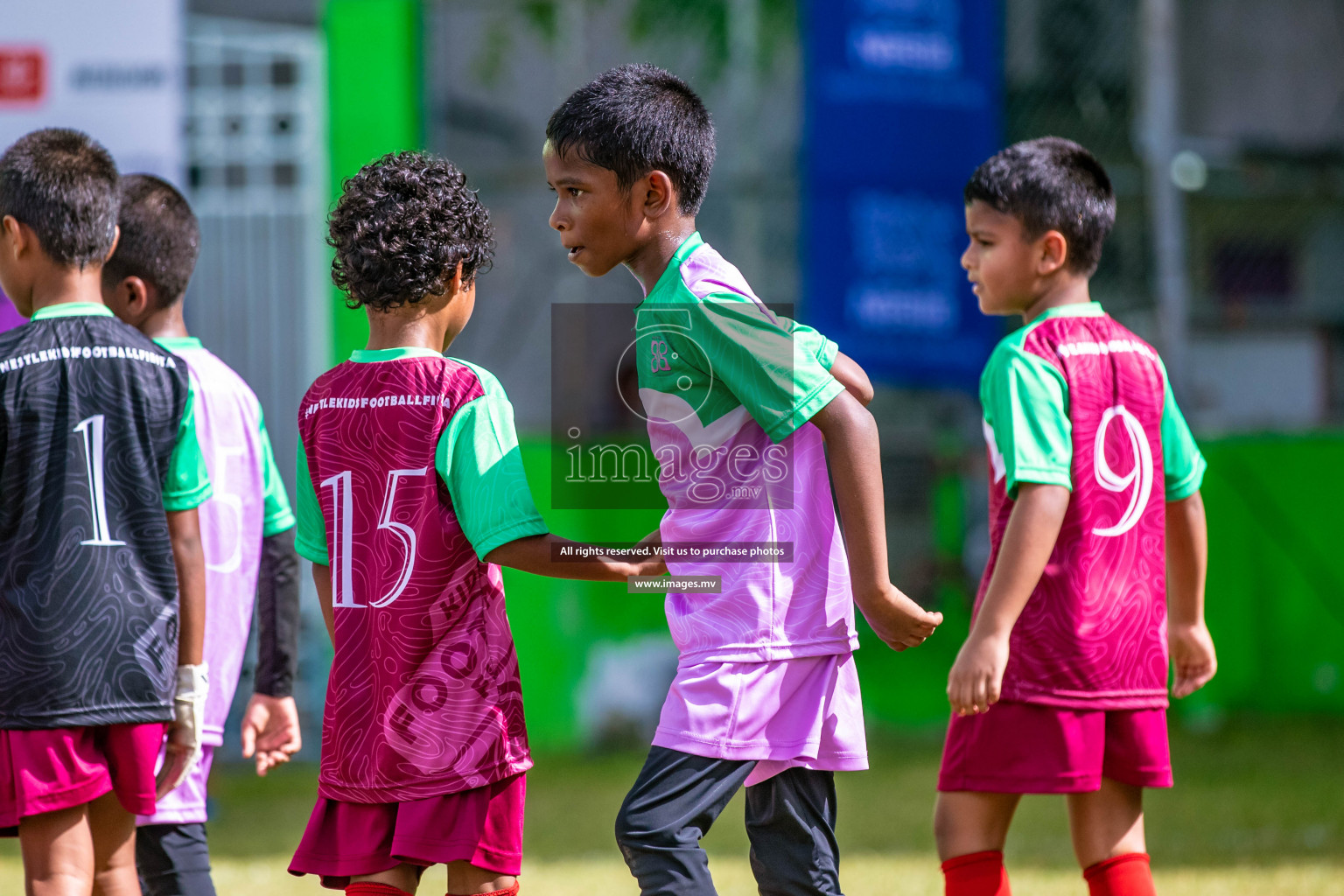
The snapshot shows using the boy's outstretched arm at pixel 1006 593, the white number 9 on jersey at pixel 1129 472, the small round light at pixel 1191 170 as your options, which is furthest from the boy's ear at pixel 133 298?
the small round light at pixel 1191 170

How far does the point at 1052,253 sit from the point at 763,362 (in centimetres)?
86

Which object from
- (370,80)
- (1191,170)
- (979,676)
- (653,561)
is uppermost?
(370,80)

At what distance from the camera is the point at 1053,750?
→ 7.75 ft

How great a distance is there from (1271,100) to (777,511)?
6603 mm

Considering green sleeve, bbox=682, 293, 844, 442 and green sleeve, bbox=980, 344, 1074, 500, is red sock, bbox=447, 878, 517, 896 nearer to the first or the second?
green sleeve, bbox=682, 293, 844, 442

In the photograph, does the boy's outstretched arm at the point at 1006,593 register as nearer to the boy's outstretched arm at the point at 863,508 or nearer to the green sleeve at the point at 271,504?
the boy's outstretched arm at the point at 863,508

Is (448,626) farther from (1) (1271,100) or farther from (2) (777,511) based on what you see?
(1) (1271,100)

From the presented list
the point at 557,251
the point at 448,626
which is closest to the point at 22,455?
the point at 448,626

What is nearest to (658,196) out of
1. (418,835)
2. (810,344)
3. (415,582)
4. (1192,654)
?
(810,344)

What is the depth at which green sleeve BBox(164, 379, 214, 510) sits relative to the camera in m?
2.34

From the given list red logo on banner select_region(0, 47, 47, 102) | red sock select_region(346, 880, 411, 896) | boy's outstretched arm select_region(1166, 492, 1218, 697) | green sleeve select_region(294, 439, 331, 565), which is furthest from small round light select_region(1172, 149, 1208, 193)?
red sock select_region(346, 880, 411, 896)

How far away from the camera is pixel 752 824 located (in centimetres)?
205

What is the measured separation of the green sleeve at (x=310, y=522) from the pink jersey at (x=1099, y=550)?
1.11 metres

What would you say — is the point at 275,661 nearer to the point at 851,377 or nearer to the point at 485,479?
the point at 485,479
